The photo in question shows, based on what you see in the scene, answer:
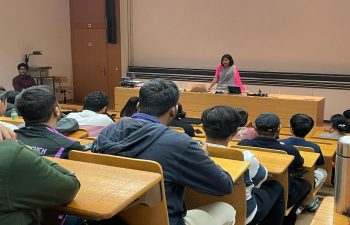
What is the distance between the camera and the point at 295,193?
9.12 ft

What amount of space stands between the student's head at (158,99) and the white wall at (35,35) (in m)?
7.09

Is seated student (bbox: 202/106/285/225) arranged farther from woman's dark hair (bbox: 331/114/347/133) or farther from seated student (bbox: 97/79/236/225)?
woman's dark hair (bbox: 331/114/347/133)

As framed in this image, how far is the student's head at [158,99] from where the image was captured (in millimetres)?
1905

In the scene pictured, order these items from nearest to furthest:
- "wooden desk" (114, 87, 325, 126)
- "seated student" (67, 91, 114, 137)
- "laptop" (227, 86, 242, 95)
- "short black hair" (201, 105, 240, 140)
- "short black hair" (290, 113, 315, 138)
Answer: "short black hair" (201, 105, 240, 140)
"short black hair" (290, 113, 315, 138)
"seated student" (67, 91, 114, 137)
"wooden desk" (114, 87, 325, 126)
"laptop" (227, 86, 242, 95)

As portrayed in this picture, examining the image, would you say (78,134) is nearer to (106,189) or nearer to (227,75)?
(106,189)

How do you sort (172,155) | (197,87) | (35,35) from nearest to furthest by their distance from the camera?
(172,155), (197,87), (35,35)

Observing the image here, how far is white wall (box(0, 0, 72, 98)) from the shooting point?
26.6ft

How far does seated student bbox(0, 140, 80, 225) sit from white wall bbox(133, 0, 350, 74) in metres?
7.12

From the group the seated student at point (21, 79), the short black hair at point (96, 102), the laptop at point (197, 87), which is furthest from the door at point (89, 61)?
the short black hair at point (96, 102)

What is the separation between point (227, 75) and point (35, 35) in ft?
15.5

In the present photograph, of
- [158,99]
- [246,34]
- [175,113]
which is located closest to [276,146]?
[175,113]

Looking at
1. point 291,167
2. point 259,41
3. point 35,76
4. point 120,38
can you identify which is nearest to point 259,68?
point 259,41

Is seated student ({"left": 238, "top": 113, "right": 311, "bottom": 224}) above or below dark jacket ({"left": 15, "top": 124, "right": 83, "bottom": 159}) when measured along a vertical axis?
below

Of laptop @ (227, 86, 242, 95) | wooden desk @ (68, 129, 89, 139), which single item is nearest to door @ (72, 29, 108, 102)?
laptop @ (227, 86, 242, 95)
